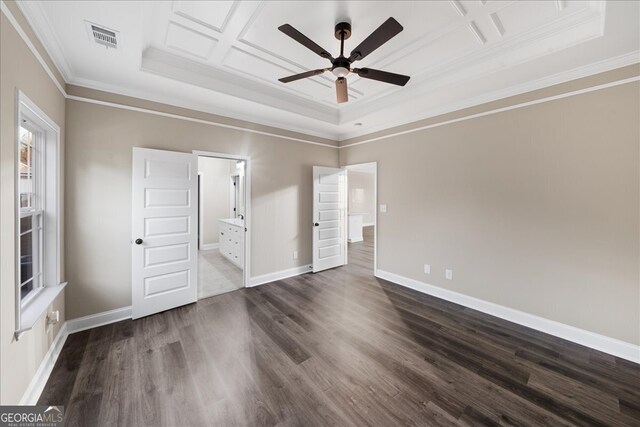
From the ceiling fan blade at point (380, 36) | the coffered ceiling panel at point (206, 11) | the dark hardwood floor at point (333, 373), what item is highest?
the coffered ceiling panel at point (206, 11)

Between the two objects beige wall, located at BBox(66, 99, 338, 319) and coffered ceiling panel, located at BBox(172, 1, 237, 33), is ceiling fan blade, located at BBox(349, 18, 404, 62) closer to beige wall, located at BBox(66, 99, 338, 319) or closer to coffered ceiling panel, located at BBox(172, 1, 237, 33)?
coffered ceiling panel, located at BBox(172, 1, 237, 33)

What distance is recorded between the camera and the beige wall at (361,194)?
31.9 feet

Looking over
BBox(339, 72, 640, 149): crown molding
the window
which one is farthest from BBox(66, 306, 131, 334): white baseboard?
BBox(339, 72, 640, 149): crown molding

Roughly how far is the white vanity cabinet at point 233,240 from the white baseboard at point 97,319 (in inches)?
80.5

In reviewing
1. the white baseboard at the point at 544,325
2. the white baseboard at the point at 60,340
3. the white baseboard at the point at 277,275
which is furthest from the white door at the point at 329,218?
the white baseboard at the point at 60,340

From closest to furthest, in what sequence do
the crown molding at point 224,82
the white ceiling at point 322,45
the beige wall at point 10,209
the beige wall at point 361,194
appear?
1. the beige wall at point 10,209
2. the white ceiling at point 322,45
3. the crown molding at point 224,82
4. the beige wall at point 361,194

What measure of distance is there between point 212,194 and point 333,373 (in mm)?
6127

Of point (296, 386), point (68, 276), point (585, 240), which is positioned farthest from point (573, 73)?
Result: point (68, 276)

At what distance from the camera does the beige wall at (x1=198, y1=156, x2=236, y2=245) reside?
6.83 meters

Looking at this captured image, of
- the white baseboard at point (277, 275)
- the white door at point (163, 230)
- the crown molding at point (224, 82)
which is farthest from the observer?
the white baseboard at point (277, 275)

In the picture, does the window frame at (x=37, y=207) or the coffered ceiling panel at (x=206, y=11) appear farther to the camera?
the window frame at (x=37, y=207)

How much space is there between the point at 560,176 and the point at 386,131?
2473mm

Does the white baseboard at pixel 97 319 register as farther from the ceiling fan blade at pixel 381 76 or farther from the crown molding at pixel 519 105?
the crown molding at pixel 519 105

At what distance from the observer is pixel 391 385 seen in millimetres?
1956
